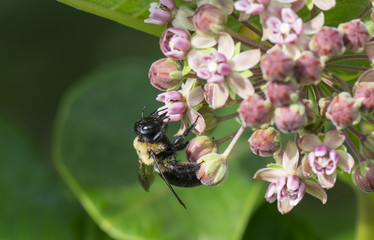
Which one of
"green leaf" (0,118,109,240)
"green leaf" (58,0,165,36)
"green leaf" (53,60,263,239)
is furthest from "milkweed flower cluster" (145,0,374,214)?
"green leaf" (0,118,109,240)

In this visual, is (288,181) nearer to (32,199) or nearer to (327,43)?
(327,43)

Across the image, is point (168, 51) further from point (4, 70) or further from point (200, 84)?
point (4, 70)

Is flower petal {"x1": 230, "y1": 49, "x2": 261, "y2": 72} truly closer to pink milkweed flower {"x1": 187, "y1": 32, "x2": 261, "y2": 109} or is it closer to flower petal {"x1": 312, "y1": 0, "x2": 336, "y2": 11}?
pink milkweed flower {"x1": 187, "y1": 32, "x2": 261, "y2": 109}

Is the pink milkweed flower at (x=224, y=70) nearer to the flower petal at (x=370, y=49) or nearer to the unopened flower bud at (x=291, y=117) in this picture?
the unopened flower bud at (x=291, y=117)

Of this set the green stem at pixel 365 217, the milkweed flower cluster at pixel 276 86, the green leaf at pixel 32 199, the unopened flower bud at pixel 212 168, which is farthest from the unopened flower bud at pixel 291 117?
the green leaf at pixel 32 199

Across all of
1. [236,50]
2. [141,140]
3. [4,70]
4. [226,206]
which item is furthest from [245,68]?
[4,70]
